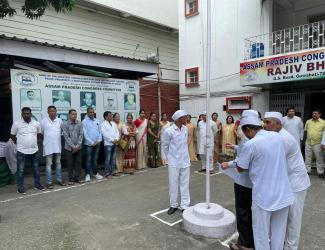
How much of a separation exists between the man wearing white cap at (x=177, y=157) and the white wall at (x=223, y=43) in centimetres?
691

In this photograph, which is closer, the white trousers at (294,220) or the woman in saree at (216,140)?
the white trousers at (294,220)

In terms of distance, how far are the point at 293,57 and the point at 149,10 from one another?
22.5ft

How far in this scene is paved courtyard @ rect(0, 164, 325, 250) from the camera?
153 inches

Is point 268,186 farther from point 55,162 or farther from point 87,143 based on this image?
point 55,162

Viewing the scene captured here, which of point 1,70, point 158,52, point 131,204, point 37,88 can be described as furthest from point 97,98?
point 158,52

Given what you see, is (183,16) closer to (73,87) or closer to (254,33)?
(254,33)

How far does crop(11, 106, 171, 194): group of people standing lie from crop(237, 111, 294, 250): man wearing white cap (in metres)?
2.97

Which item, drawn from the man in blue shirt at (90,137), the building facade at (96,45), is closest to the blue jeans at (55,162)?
the man in blue shirt at (90,137)

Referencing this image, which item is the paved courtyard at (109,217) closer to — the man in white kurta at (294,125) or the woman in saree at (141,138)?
the man in white kurta at (294,125)

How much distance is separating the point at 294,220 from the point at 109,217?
2.90 meters

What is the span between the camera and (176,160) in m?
4.83

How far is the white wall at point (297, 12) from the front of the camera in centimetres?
1068

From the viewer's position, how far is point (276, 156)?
9.16 ft

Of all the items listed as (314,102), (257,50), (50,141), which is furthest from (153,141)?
(314,102)
